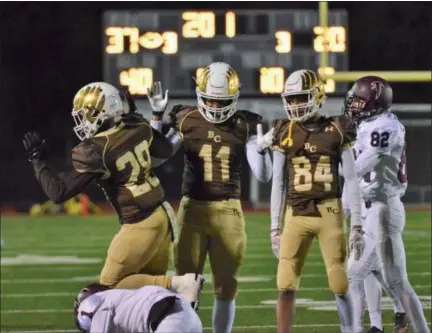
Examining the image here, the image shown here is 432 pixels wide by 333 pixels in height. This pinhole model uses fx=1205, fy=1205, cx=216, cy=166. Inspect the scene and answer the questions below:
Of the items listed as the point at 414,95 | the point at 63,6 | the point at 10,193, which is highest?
the point at 63,6

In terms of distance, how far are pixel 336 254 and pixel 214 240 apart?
0.63 metres

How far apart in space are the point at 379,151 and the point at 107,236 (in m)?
8.59

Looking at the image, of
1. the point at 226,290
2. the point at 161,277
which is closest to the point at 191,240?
the point at 226,290

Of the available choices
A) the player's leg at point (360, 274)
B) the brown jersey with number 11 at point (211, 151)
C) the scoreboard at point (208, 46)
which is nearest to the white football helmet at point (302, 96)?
the brown jersey with number 11 at point (211, 151)

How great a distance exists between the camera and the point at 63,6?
25844mm

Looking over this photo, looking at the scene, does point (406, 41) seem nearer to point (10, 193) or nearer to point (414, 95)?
point (414, 95)

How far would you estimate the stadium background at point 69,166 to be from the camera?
8469 millimetres

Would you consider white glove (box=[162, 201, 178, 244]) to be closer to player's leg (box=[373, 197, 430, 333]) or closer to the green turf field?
player's leg (box=[373, 197, 430, 333])

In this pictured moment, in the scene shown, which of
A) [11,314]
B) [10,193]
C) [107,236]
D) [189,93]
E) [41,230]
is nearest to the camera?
[11,314]

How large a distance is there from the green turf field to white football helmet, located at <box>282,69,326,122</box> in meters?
1.64

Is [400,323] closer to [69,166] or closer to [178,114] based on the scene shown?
[178,114]

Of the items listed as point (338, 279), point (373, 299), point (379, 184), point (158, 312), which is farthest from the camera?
point (373, 299)

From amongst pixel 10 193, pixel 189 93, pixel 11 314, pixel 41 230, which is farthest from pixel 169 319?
pixel 10 193

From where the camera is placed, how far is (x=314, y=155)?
232 inches
